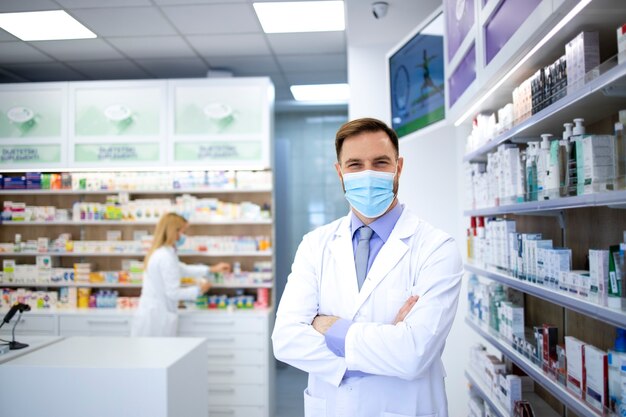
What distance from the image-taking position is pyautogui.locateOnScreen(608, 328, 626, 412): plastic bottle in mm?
1541

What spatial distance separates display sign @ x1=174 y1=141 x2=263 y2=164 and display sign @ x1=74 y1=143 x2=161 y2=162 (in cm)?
28

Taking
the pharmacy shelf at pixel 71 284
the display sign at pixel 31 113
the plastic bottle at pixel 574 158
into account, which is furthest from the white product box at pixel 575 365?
the display sign at pixel 31 113

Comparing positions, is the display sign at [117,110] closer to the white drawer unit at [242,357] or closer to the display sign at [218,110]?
the display sign at [218,110]

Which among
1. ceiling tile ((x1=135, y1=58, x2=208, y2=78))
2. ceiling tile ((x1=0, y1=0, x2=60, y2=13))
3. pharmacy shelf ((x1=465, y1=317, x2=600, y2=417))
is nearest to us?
pharmacy shelf ((x1=465, y1=317, x2=600, y2=417))

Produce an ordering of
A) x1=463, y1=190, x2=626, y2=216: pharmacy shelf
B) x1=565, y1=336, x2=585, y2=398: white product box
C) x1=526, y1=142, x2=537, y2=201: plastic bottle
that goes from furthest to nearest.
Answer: x1=526, y1=142, x2=537, y2=201: plastic bottle < x1=565, y1=336, x2=585, y2=398: white product box < x1=463, y1=190, x2=626, y2=216: pharmacy shelf

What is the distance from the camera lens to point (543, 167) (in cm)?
206

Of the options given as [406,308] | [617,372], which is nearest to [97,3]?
[406,308]

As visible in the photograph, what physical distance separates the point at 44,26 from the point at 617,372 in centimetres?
516

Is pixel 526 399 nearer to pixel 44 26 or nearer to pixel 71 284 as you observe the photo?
pixel 71 284

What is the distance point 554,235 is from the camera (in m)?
2.66

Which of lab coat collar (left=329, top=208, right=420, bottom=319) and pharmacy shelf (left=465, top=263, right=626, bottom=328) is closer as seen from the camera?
pharmacy shelf (left=465, top=263, right=626, bottom=328)

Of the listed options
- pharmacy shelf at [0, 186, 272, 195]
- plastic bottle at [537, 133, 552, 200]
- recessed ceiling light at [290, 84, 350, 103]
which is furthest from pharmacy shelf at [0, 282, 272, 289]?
plastic bottle at [537, 133, 552, 200]

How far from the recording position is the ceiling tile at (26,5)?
13.4ft

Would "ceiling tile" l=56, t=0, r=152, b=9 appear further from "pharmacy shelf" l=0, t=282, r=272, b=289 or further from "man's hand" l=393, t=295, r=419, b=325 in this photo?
"man's hand" l=393, t=295, r=419, b=325
